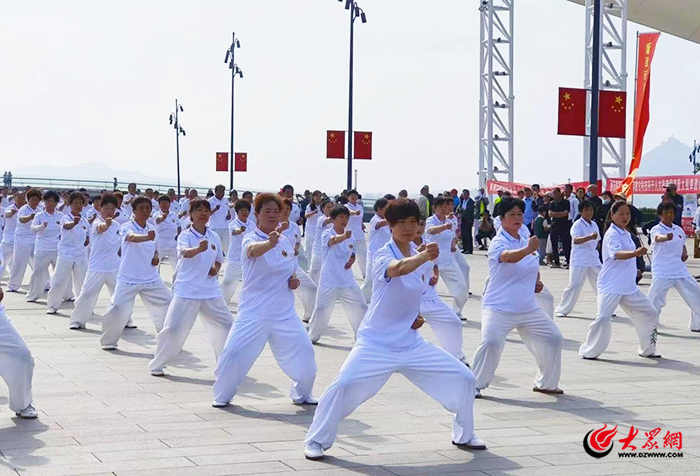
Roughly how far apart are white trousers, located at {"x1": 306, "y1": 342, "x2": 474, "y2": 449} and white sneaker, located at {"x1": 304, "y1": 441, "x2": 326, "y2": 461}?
0.11ft

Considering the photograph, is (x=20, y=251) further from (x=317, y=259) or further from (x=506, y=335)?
(x=506, y=335)

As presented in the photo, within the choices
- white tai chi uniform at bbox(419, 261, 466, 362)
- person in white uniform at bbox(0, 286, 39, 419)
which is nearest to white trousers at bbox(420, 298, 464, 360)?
white tai chi uniform at bbox(419, 261, 466, 362)

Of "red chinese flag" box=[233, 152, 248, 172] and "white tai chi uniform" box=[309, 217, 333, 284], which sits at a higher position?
"red chinese flag" box=[233, 152, 248, 172]

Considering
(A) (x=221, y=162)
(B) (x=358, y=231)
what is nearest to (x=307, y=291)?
(B) (x=358, y=231)

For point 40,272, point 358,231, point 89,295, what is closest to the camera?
point 89,295

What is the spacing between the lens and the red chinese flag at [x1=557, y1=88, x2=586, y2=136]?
73.7 ft

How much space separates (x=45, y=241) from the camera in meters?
18.2

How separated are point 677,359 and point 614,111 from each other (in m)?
11.4

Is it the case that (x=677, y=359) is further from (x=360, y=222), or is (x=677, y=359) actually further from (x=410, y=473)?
(x=360, y=222)

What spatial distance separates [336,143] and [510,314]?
26349 millimetres

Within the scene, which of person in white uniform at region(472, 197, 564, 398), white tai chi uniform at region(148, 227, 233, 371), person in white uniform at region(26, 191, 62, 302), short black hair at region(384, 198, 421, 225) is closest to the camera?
short black hair at region(384, 198, 421, 225)

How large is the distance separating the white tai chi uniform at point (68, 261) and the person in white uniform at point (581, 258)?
712 cm

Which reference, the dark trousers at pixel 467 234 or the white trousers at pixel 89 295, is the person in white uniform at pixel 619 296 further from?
the dark trousers at pixel 467 234

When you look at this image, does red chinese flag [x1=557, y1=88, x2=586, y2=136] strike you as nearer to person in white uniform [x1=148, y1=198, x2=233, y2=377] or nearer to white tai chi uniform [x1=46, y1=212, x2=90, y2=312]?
white tai chi uniform [x1=46, y1=212, x2=90, y2=312]
